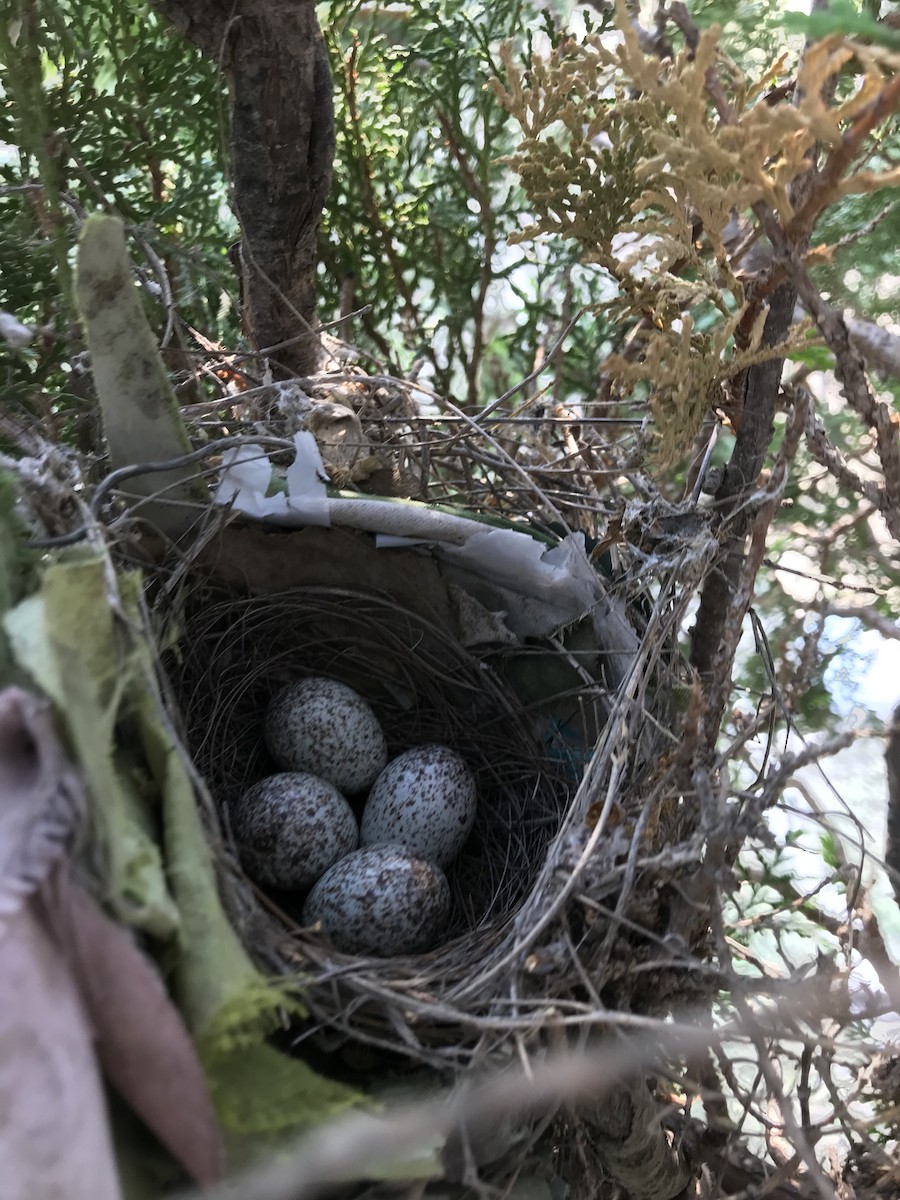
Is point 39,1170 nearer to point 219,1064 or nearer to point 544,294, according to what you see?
point 219,1064

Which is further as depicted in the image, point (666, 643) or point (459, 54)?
point (459, 54)

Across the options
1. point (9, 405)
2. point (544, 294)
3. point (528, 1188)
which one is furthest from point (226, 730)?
point (544, 294)

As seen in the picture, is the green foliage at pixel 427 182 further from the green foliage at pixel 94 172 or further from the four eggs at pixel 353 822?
the four eggs at pixel 353 822

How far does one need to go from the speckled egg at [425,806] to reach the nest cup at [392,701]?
44mm

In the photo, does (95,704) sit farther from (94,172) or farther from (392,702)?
(94,172)

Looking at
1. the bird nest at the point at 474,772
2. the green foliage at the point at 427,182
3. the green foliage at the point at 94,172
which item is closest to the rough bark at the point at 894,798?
the bird nest at the point at 474,772

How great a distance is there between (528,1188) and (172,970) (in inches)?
12.0

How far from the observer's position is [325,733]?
2.74 ft

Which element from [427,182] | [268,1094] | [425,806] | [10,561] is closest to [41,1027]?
[268,1094]

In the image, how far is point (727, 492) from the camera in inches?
29.3

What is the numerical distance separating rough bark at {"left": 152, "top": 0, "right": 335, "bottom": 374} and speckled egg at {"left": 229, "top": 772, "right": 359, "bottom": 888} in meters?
0.38

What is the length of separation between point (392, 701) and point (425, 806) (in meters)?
0.16

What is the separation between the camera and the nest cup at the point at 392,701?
0.80 metres

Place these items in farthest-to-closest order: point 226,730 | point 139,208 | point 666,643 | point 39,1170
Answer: point 139,208, point 226,730, point 666,643, point 39,1170
